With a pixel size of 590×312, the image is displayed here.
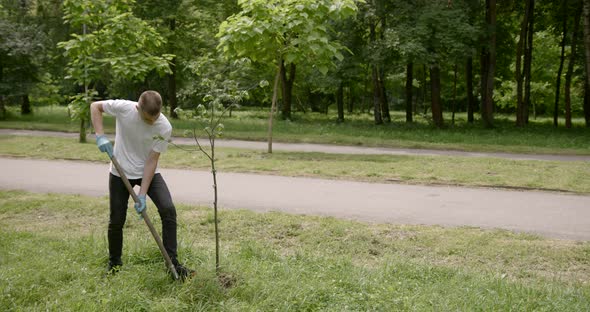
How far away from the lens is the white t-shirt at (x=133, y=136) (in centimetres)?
483

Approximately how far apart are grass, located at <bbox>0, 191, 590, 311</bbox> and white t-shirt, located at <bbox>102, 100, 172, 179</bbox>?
94cm

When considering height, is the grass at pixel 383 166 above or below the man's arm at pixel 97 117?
below

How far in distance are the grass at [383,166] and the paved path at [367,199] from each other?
1.71 feet

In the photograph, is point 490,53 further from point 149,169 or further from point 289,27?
point 149,169

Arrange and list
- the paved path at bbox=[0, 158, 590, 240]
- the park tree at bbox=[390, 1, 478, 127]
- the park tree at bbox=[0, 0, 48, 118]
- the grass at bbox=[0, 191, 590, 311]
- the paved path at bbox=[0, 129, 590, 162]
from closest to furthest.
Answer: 1. the grass at bbox=[0, 191, 590, 311]
2. the paved path at bbox=[0, 158, 590, 240]
3. the paved path at bbox=[0, 129, 590, 162]
4. the park tree at bbox=[390, 1, 478, 127]
5. the park tree at bbox=[0, 0, 48, 118]

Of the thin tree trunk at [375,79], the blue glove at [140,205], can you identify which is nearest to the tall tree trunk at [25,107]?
the thin tree trunk at [375,79]

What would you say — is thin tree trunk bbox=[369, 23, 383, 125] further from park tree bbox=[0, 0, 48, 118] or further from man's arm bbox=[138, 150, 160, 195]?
man's arm bbox=[138, 150, 160, 195]

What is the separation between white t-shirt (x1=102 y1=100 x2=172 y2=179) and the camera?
4828mm

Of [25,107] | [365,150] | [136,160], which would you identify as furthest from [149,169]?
[25,107]

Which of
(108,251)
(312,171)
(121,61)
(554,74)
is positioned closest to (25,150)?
(121,61)

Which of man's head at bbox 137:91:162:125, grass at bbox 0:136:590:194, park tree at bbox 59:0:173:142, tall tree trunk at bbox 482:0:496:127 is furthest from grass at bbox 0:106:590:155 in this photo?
man's head at bbox 137:91:162:125

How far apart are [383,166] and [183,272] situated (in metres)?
7.34

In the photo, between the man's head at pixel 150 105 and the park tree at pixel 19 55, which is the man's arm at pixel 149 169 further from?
the park tree at pixel 19 55

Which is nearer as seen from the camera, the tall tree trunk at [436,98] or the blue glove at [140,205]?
the blue glove at [140,205]
